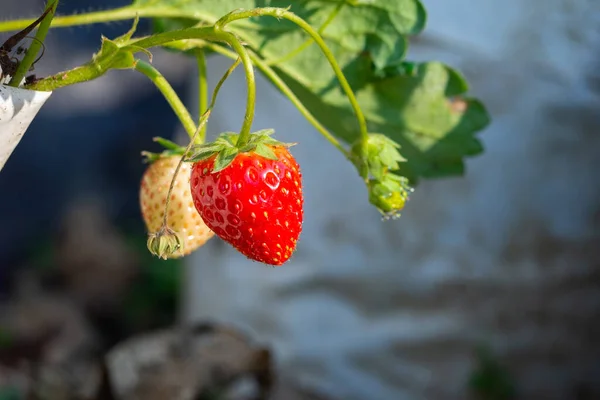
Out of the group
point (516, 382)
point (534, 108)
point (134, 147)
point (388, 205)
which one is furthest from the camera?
point (134, 147)

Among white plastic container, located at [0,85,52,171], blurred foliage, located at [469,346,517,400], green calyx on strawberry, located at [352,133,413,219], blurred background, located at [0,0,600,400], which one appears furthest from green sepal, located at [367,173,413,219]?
blurred foliage, located at [469,346,517,400]

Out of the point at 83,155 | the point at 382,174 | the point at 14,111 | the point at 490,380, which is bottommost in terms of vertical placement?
the point at 490,380

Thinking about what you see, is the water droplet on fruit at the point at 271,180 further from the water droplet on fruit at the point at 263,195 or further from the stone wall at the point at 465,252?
the stone wall at the point at 465,252

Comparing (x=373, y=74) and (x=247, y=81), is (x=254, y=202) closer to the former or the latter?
(x=247, y=81)

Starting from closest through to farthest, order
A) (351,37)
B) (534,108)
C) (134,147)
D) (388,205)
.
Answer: (388,205) → (351,37) → (534,108) → (134,147)

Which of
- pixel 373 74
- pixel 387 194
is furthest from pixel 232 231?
pixel 373 74

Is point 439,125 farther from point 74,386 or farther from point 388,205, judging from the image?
point 74,386

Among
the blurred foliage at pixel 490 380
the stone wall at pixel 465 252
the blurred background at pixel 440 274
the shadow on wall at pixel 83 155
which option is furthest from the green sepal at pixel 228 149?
the shadow on wall at pixel 83 155

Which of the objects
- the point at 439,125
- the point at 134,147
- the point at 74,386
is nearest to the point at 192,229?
the point at 439,125
